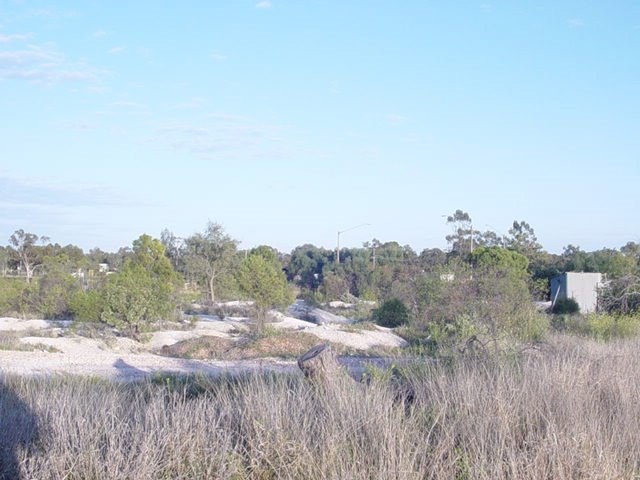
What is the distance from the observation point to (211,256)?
164ft

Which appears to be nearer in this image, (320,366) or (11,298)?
(320,366)

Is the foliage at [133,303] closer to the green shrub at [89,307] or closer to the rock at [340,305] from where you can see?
the green shrub at [89,307]

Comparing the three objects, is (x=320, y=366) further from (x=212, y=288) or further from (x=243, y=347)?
(x=212, y=288)

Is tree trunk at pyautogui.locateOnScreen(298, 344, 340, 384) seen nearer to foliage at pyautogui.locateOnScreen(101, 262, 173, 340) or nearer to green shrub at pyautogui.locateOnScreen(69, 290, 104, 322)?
foliage at pyautogui.locateOnScreen(101, 262, 173, 340)

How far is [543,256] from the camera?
58312mm

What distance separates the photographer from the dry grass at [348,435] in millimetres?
5109

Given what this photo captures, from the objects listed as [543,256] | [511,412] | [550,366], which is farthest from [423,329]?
[543,256]

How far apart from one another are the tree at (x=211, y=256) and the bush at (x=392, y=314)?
16.8m

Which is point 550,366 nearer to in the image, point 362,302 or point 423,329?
point 423,329

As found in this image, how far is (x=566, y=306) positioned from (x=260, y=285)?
13.4 meters

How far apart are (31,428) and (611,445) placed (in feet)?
15.5

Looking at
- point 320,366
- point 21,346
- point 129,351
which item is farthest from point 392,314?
point 320,366

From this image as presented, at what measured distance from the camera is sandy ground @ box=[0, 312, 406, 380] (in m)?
16.0

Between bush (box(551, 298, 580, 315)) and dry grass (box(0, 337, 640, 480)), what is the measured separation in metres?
26.8
